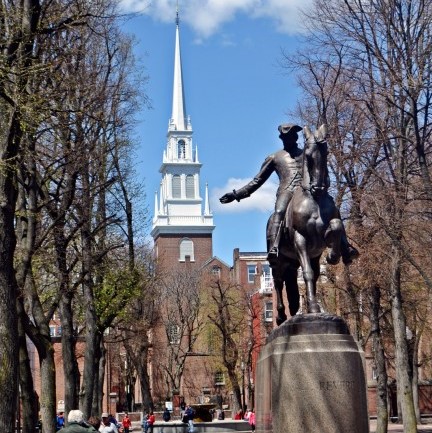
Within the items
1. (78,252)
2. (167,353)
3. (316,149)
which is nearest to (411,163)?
(78,252)

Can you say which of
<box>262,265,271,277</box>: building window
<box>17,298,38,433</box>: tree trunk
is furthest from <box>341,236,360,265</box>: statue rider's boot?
<box>262,265,271,277</box>: building window

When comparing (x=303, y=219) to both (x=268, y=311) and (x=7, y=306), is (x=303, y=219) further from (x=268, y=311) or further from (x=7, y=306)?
(x=268, y=311)

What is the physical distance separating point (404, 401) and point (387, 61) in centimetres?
985

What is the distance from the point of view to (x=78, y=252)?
27062mm

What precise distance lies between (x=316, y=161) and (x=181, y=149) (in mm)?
99552

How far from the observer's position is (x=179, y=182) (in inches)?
4345

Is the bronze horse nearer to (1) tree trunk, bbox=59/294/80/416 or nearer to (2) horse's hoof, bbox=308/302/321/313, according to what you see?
(2) horse's hoof, bbox=308/302/321/313

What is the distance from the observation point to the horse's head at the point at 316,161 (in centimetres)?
1303

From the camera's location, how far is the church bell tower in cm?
10731

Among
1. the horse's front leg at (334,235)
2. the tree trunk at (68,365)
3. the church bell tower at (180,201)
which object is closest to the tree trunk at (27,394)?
the tree trunk at (68,365)

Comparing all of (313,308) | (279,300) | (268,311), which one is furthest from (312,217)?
(268,311)

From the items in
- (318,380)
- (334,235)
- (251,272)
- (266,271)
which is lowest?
(318,380)

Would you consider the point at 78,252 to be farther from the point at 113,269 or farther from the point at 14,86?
the point at 14,86

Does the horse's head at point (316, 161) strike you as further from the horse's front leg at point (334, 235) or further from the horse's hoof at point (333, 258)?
the horse's hoof at point (333, 258)
